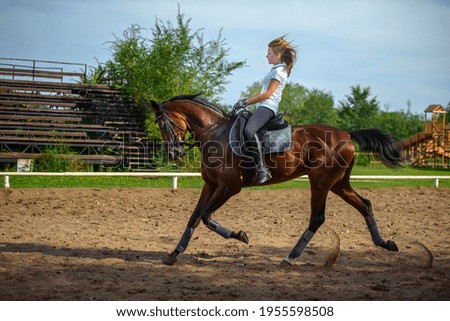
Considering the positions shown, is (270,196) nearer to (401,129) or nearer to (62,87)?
(62,87)

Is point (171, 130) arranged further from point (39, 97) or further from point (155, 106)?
point (39, 97)

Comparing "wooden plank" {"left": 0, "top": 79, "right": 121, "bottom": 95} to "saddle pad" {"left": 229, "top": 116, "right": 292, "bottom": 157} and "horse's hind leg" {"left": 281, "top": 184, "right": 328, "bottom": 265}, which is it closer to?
"saddle pad" {"left": 229, "top": 116, "right": 292, "bottom": 157}

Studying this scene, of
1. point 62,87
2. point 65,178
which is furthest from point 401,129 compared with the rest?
point 65,178

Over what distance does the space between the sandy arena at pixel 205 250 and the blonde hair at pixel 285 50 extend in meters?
2.40

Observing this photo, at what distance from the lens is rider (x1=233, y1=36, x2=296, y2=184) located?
7711 millimetres

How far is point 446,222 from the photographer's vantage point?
38.3 feet

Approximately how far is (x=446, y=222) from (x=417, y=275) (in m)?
5.04

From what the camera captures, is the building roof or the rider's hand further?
the building roof

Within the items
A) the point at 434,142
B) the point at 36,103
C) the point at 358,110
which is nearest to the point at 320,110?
the point at 358,110

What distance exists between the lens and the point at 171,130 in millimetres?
7824

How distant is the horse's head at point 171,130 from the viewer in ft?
25.6

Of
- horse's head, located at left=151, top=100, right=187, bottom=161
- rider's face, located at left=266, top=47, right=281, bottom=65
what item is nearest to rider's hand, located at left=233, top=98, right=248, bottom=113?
rider's face, located at left=266, top=47, right=281, bottom=65

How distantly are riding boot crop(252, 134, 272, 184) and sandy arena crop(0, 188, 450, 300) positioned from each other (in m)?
1.16

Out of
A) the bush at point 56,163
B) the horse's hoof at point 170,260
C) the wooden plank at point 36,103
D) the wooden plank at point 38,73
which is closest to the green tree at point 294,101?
the wooden plank at point 38,73
